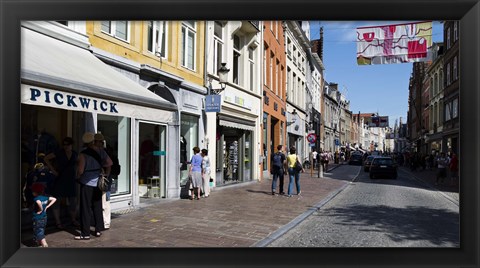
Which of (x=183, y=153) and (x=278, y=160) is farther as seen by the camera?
(x=278, y=160)

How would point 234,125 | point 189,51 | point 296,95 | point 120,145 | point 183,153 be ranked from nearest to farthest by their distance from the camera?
point 120,145 → point 183,153 → point 189,51 → point 234,125 → point 296,95

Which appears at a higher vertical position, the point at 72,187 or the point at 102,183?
the point at 102,183

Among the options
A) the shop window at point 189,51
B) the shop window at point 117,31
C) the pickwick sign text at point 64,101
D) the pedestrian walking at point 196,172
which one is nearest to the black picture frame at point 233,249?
the pickwick sign text at point 64,101

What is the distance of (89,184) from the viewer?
19.7 ft

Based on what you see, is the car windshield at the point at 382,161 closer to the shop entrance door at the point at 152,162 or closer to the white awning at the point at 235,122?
the white awning at the point at 235,122

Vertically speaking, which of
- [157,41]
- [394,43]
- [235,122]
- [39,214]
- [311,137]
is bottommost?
[39,214]

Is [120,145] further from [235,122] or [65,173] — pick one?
[235,122]

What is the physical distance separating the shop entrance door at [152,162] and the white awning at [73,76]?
2.69 meters

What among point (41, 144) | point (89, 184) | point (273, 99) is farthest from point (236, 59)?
point (89, 184)

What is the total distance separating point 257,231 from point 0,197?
3.91 m

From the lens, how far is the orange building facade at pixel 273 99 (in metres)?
18.2

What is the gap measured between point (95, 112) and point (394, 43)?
4.59 metres

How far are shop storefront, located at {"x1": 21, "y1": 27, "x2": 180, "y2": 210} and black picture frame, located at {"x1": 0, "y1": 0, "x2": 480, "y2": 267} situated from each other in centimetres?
37

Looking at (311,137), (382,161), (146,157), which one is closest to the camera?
(146,157)
